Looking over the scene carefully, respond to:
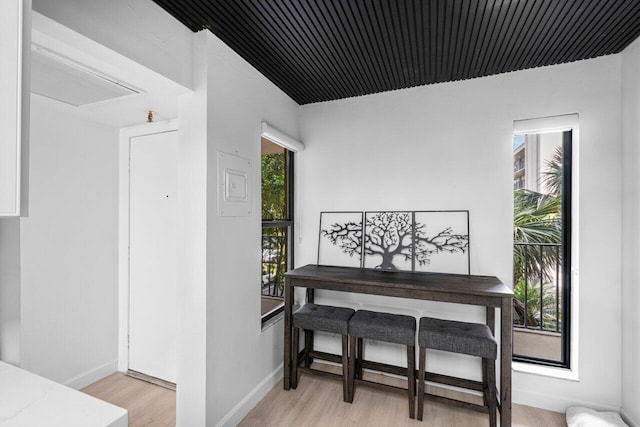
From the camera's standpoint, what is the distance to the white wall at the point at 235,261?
1847 mm

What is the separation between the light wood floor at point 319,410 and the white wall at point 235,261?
191 millimetres

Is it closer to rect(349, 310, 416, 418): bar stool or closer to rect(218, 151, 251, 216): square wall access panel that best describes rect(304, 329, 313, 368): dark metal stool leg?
rect(349, 310, 416, 418): bar stool

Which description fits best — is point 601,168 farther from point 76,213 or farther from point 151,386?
point 76,213

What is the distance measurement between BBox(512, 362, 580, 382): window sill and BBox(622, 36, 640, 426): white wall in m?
0.27

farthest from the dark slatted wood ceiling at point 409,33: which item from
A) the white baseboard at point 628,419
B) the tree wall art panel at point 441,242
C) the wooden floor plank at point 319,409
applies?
the wooden floor plank at point 319,409

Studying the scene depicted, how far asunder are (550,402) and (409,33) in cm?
271

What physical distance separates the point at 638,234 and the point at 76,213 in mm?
3979

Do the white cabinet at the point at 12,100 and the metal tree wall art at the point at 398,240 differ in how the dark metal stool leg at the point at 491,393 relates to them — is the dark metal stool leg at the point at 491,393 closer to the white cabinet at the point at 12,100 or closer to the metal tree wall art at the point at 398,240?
the metal tree wall art at the point at 398,240

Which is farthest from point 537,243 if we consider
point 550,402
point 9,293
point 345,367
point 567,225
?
point 9,293

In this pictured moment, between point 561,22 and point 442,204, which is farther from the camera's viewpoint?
point 442,204

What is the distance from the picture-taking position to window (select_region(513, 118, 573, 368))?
2714 millimetres

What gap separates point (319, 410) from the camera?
218cm

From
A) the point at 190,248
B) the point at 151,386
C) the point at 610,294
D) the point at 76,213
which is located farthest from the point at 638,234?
the point at 76,213

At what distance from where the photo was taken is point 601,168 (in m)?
2.10
